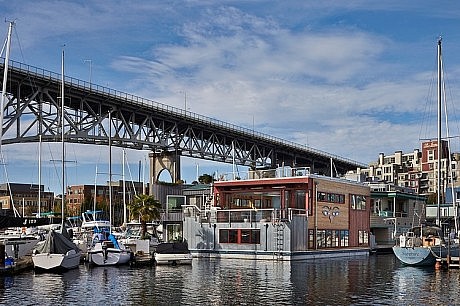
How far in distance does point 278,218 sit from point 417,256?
40.7ft

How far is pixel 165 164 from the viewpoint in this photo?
113938 millimetres

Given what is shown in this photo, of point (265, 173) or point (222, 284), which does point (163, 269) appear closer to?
point (222, 284)

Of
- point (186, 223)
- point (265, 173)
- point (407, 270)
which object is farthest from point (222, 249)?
point (407, 270)

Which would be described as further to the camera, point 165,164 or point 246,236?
point 165,164

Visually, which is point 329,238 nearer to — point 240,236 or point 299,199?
point 299,199

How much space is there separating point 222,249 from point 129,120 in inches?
1800

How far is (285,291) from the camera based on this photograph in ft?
→ 118

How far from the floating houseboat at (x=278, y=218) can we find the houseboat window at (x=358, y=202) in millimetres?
106

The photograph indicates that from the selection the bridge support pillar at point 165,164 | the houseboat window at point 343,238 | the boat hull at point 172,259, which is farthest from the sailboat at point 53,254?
the bridge support pillar at point 165,164

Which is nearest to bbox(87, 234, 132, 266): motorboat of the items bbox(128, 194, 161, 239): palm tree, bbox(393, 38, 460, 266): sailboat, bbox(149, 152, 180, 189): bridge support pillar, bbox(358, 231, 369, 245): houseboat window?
bbox(128, 194, 161, 239): palm tree

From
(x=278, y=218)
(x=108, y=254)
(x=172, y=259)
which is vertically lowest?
(x=172, y=259)

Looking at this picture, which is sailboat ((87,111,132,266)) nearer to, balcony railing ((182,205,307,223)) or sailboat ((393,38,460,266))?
balcony railing ((182,205,307,223))

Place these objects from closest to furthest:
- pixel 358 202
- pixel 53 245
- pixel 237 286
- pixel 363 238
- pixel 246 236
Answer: pixel 237 286, pixel 53 245, pixel 246 236, pixel 358 202, pixel 363 238

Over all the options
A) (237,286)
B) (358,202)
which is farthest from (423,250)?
(237,286)
